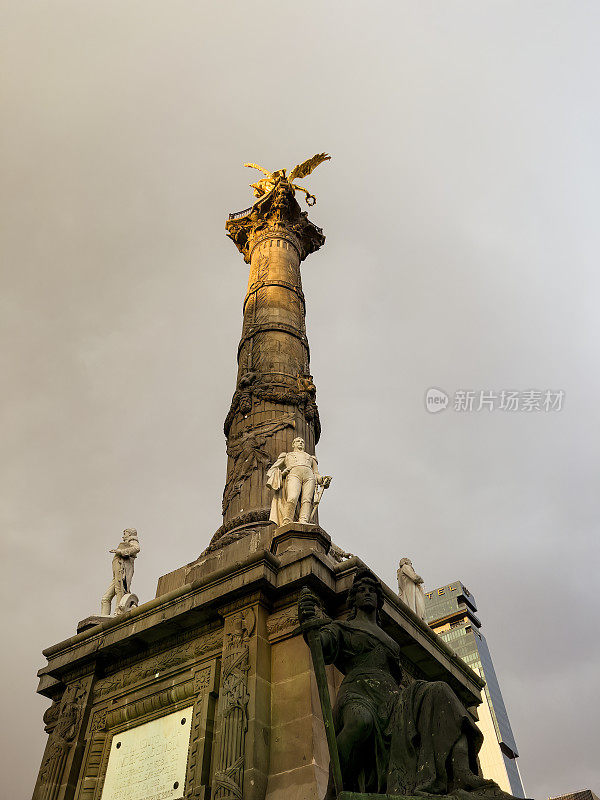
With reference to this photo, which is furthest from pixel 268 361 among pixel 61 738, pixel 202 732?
pixel 202 732

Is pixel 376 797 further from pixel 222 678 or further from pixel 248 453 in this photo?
pixel 248 453

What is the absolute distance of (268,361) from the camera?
1783 cm

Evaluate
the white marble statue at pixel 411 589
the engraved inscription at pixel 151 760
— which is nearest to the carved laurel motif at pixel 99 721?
the engraved inscription at pixel 151 760

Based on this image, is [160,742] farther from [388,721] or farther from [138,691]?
[388,721]

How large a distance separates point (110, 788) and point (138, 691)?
1.36 metres

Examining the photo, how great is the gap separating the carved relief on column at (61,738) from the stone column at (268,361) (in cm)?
401

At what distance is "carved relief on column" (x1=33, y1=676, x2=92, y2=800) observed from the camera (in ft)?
35.1

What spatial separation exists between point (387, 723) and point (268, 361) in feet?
40.1

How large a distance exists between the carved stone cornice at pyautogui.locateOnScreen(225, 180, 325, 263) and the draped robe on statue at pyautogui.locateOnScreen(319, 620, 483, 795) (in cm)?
1731

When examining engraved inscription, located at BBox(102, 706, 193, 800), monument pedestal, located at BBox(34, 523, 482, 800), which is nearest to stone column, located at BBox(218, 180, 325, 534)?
monument pedestal, located at BBox(34, 523, 482, 800)

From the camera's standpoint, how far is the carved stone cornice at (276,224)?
22.9 m

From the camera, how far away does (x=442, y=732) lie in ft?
18.6

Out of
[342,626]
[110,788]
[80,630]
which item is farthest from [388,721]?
[80,630]

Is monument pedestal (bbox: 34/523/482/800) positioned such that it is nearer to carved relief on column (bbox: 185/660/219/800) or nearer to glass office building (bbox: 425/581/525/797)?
carved relief on column (bbox: 185/660/219/800)
